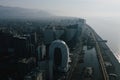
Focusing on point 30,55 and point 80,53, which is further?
point 80,53

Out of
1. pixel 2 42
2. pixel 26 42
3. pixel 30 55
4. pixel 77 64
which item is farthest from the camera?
pixel 2 42

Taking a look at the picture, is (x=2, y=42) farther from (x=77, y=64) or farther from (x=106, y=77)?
(x=106, y=77)

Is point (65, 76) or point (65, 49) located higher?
point (65, 49)

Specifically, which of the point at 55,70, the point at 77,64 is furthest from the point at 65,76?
the point at 77,64

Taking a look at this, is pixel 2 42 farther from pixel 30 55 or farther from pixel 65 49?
pixel 65 49

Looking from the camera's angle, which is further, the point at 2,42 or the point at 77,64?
the point at 2,42

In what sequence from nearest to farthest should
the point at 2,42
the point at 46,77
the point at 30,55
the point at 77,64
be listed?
1. the point at 46,77
2. the point at 77,64
3. the point at 30,55
4. the point at 2,42

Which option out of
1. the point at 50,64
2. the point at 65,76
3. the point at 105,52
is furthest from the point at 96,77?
the point at 105,52

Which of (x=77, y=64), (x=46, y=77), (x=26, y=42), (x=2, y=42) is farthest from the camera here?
(x=2, y=42)

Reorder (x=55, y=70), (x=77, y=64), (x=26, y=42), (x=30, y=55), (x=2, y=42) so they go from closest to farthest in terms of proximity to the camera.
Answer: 1. (x=55, y=70)
2. (x=77, y=64)
3. (x=30, y=55)
4. (x=26, y=42)
5. (x=2, y=42)
